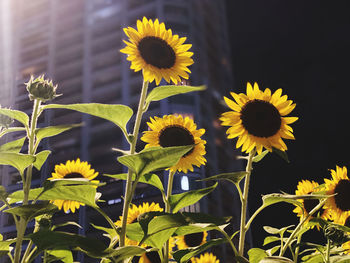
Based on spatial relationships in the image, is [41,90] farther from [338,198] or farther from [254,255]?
[338,198]

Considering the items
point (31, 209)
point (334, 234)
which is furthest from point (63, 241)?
point (334, 234)

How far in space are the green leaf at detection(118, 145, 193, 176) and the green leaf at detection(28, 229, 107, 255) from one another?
16cm

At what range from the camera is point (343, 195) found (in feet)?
3.86

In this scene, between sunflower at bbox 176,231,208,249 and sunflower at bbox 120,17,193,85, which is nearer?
sunflower at bbox 120,17,193,85

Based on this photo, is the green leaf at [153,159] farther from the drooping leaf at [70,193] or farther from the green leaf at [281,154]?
the green leaf at [281,154]

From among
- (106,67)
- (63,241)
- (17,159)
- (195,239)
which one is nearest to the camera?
(63,241)

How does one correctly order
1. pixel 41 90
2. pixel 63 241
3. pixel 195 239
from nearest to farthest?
1. pixel 63 241
2. pixel 41 90
3. pixel 195 239

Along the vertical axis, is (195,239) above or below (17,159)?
below

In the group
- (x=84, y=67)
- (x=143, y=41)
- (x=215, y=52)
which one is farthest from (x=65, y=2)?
(x=143, y=41)

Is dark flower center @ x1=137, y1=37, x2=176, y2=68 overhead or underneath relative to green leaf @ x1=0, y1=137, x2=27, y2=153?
overhead

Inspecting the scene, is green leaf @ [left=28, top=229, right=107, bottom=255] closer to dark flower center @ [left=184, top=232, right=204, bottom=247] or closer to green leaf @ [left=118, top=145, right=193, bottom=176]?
green leaf @ [left=118, top=145, right=193, bottom=176]

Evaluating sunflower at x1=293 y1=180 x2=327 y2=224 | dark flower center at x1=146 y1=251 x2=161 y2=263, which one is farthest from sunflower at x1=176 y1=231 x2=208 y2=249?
sunflower at x1=293 y1=180 x2=327 y2=224

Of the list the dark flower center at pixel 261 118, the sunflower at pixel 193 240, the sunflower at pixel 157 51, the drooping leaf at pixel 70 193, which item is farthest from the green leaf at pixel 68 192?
the sunflower at pixel 193 240

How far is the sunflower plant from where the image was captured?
78 cm
